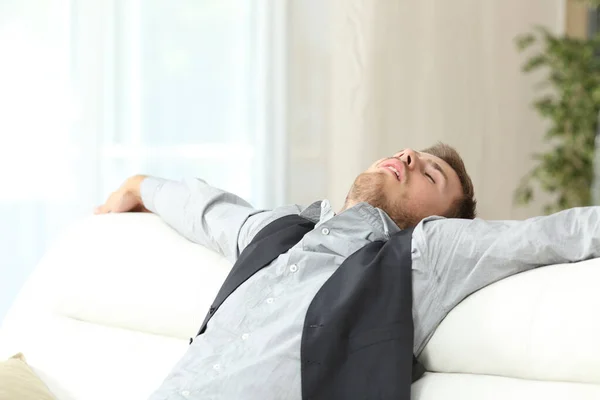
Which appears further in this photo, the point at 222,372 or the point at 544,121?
the point at 544,121

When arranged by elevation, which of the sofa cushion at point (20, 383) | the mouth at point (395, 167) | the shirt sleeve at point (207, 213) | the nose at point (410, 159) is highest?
the nose at point (410, 159)

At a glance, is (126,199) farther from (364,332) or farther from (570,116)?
(570,116)

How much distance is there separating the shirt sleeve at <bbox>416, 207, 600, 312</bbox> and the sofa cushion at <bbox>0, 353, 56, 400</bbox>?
27.9 inches

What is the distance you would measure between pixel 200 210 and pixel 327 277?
48 centimetres

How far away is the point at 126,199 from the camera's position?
2.11 m

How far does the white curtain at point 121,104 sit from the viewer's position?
283 cm

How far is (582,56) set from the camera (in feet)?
11.3

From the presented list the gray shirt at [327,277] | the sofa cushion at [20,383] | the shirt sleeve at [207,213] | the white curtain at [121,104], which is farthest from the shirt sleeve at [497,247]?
the white curtain at [121,104]

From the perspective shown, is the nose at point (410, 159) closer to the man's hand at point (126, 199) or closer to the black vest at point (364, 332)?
the black vest at point (364, 332)

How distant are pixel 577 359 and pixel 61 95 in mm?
2081

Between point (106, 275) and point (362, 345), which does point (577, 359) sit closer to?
point (362, 345)

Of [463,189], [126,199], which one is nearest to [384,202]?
[463,189]

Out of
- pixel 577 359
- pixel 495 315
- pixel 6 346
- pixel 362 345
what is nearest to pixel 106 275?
pixel 6 346

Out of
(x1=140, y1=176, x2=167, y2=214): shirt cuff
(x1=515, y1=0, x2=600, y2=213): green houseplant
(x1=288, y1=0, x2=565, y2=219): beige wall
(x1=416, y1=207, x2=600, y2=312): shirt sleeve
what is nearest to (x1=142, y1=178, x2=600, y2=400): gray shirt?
(x1=416, y1=207, x2=600, y2=312): shirt sleeve
